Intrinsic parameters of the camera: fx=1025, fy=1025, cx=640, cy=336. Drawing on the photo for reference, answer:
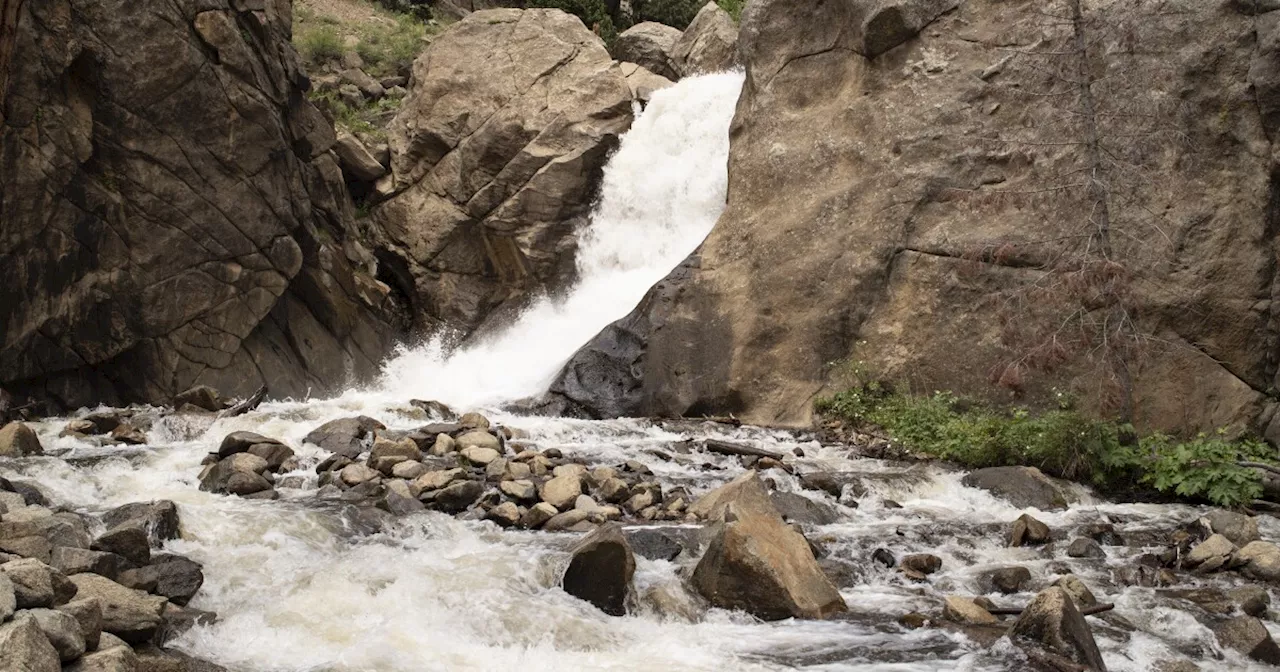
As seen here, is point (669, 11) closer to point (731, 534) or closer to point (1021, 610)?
point (731, 534)

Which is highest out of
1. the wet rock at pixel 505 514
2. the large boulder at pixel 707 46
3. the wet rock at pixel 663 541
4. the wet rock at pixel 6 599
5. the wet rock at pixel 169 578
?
the large boulder at pixel 707 46

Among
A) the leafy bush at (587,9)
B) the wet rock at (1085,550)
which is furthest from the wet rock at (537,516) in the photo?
the leafy bush at (587,9)

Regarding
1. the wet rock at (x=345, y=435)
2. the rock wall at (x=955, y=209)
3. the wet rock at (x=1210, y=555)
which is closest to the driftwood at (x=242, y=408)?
the wet rock at (x=345, y=435)

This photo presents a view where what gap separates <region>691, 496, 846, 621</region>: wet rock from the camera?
6.64 metres

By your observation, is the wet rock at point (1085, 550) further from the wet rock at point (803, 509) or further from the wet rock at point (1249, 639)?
the wet rock at point (803, 509)

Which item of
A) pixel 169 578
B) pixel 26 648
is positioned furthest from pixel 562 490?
pixel 26 648

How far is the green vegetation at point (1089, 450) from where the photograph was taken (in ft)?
32.9

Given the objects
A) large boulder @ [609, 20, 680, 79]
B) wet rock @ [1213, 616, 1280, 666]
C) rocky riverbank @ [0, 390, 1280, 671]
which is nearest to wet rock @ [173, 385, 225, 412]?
rocky riverbank @ [0, 390, 1280, 671]

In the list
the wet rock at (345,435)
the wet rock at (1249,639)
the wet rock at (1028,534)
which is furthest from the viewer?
the wet rock at (345,435)

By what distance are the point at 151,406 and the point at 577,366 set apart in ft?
19.3

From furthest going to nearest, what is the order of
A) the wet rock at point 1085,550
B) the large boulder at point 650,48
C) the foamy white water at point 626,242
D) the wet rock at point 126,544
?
1. the large boulder at point 650,48
2. the foamy white water at point 626,242
3. the wet rock at point 1085,550
4. the wet rock at point 126,544

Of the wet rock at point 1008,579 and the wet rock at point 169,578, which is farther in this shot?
the wet rock at point 1008,579

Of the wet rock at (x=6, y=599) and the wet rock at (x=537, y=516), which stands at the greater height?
the wet rock at (x=6, y=599)

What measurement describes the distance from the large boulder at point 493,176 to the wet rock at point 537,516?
11118 millimetres
